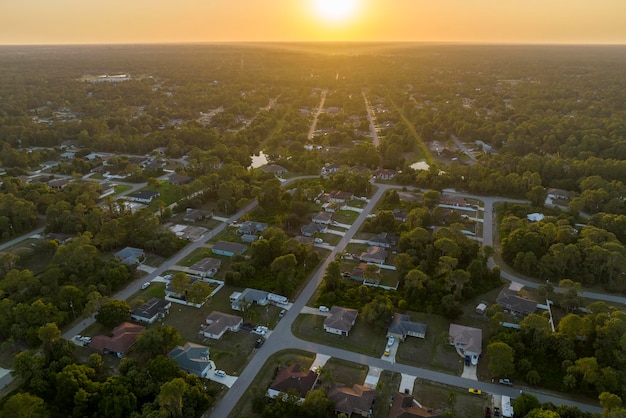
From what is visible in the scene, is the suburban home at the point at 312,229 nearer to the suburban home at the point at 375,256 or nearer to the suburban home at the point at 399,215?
the suburban home at the point at 375,256

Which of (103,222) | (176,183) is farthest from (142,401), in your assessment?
(176,183)

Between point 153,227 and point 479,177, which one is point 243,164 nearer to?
point 153,227

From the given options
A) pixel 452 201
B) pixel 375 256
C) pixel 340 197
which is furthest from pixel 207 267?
pixel 452 201

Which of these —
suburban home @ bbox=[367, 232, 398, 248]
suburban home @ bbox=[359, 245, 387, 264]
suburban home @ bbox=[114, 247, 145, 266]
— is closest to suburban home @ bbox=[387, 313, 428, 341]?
suburban home @ bbox=[359, 245, 387, 264]

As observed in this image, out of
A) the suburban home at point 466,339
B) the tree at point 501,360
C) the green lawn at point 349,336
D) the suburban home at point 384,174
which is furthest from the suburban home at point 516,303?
the suburban home at point 384,174

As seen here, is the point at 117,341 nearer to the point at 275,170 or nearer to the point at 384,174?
the point at 275,170

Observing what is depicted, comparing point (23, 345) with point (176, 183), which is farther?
point (176, 183)
